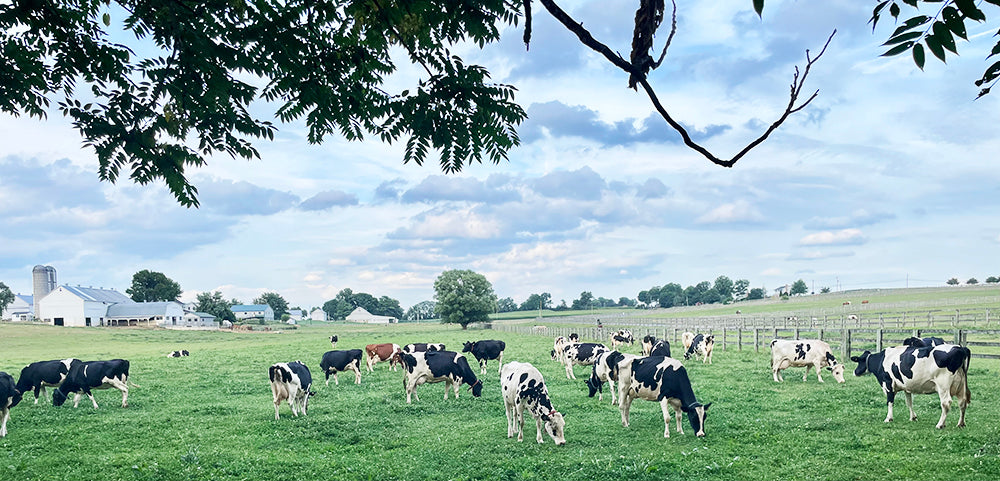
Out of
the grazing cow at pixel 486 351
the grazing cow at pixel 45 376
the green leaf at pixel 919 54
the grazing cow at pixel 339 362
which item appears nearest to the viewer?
the green leaf at pixel 919 54

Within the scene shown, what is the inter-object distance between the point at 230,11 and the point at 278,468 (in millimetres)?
7342

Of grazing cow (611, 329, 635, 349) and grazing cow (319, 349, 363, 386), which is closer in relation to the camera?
grazing cow (319, 349, 363, 386)

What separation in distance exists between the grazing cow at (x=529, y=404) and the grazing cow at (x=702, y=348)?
1513cm

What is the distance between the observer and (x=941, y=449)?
31.3ft

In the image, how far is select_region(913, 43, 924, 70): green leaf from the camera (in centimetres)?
266

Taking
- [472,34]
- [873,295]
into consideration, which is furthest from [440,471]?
[873,295]

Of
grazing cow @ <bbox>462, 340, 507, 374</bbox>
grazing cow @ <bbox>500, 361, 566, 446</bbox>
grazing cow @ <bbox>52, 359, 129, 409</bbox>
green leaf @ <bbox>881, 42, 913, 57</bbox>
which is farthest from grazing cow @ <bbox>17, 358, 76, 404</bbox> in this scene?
green leaf @ <bbox>881, 42, 913, 57</bbox>

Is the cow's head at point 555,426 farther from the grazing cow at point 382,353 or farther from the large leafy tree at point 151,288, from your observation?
the large leafy tree at point 151,288

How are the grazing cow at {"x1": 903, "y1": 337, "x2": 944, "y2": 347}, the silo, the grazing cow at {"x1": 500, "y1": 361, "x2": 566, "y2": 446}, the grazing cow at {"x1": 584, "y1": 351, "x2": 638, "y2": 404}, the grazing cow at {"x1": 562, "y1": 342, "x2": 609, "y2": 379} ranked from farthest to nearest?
the silo < the grazing cow at {"x1": 562, "y1": 342, "x2": 609, "y2": 379} < the grazing cow at {"x1": 903, "y1": 337, "x2": 944, "y2": 347} < the grazing cow at {"x1": 584, "y1": 351, "x2": 638, "y2": 404} < the grazing cow at {"x1": 500, "y1": 361, "x2": 566, "y2": 446}

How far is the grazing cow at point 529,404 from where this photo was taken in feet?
36.3

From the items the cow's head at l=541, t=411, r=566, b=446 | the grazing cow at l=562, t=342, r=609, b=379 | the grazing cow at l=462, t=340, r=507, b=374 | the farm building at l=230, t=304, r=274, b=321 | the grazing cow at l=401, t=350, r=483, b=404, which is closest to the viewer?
the cow's head at l=541, t=411, r=566, b=446

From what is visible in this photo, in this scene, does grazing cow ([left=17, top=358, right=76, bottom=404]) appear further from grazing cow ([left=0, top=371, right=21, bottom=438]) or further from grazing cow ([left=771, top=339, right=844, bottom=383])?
grazing cow ([left=771, top=339, right=844, bottom=383])

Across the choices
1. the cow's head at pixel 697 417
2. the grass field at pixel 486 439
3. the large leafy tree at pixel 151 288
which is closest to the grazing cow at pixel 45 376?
the grass field at pixel 486 439

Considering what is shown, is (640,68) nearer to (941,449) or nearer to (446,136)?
(446,136)
